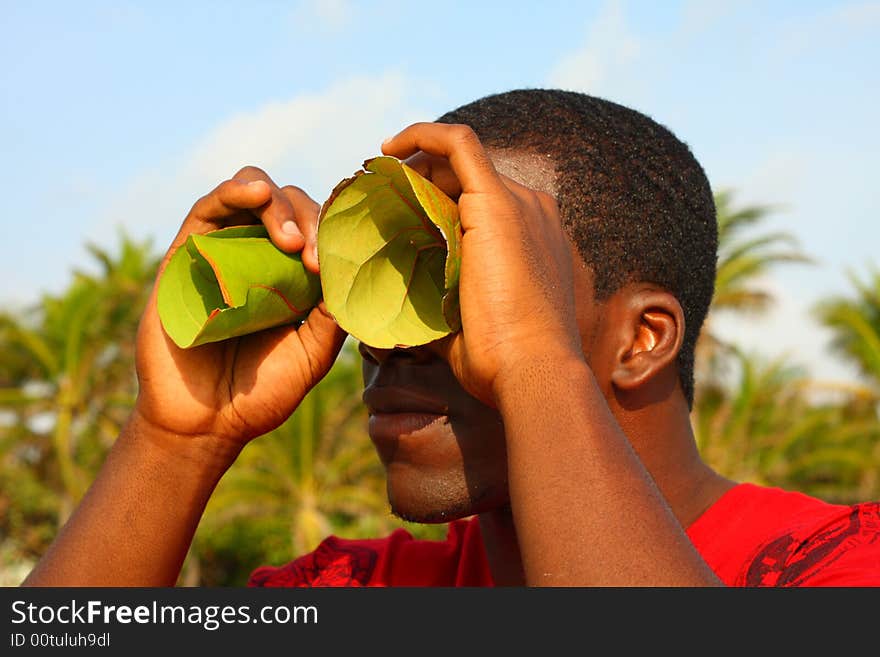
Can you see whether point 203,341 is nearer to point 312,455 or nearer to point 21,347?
point 312,455

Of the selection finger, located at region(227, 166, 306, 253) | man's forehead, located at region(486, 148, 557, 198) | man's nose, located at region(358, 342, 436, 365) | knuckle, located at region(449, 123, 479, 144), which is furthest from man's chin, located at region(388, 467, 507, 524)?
knuckle, located at region(449, 123, 479, 144)

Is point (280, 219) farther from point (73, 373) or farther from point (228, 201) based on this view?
point (73, 373)

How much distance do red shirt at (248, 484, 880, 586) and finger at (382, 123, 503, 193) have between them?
3.43 feet

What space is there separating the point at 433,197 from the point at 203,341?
688 millimetres

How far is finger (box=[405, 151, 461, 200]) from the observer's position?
2.11 m

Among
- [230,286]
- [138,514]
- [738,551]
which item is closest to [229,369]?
[138,514]

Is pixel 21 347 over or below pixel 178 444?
below

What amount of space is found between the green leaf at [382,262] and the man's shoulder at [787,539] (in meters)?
0.91

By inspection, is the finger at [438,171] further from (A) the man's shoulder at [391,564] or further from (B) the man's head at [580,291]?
(A) the man's shoulder at [391,564]

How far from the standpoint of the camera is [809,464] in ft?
63.2

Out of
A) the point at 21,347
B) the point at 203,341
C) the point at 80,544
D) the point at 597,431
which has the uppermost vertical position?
the point at 203,341

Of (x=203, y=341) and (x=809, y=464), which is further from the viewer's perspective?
(x=809, y=464)

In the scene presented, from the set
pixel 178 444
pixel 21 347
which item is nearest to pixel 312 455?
pixel 21 347

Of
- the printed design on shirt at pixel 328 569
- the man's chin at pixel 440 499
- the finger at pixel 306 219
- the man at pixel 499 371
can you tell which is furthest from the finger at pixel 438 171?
the printed design on shirt at pixel 328 569
